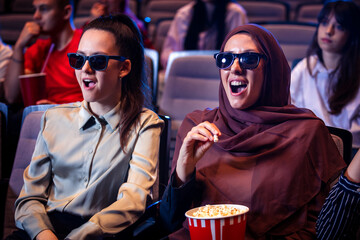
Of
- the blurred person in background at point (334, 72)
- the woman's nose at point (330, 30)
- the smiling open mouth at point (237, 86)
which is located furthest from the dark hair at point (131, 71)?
the woman's nose at point (330, 30)

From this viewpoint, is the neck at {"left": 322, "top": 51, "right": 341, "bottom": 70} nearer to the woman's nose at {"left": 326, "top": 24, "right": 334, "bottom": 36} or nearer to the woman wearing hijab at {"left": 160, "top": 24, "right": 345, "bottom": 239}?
the woman's nose at {"left": 326, "top": 24, "right": 334, "bottom": 36}

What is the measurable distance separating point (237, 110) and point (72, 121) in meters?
0.64

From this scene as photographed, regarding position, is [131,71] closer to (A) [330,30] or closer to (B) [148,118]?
(B) [148,118]

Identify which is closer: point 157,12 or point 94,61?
point 94,61

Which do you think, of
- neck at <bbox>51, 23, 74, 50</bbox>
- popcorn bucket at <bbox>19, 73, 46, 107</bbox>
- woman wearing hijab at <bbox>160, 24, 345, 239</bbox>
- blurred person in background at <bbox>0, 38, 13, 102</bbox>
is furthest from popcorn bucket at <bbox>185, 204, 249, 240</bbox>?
blurred person in background at <bbox>0, 38, 13, 102</bbox>

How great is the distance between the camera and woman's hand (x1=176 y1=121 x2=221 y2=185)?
1.32m

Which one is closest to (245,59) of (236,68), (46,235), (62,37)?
(236,68)

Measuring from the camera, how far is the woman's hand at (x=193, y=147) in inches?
52.1

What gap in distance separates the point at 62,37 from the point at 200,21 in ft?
4.73

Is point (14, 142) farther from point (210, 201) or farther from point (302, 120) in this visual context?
point (302, 120)

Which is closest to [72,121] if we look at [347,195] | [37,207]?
[37,207]

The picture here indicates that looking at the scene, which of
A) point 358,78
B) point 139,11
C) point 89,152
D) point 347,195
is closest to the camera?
point 347,195

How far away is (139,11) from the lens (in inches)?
211

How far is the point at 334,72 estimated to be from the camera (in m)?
→ 2.54
